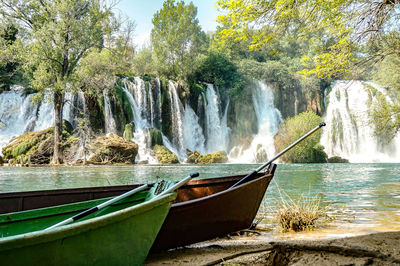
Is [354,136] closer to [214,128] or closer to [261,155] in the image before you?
[261,155]

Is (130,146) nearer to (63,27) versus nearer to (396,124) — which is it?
(63,27)

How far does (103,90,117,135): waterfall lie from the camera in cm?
2467

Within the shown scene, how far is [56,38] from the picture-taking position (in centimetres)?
2011

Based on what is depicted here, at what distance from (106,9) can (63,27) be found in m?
3.73

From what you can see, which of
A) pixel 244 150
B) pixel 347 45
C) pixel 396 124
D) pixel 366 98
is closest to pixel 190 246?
pixel 347 45

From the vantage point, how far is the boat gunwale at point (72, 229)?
2.06 meters

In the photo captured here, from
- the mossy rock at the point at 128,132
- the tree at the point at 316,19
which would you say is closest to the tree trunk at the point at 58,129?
the mossy rock at the point at 128,132

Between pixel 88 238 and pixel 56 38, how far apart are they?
2072cm

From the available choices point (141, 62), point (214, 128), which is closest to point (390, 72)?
point (214, 128)

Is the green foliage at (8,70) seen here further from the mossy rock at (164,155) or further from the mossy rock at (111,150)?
the mossy rock at (164,155)

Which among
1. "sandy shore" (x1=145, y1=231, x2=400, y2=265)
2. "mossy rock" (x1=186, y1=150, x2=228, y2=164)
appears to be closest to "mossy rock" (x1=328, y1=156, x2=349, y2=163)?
"mossy rock" (x1=186, y1=150, x2=228, y2=164)

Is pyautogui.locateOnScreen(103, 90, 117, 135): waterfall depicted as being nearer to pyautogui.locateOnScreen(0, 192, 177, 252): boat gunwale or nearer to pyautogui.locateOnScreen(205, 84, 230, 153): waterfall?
pyautogui.locateOnScreen(205, 84, 230, 153): waterfall

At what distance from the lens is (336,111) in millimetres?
33812

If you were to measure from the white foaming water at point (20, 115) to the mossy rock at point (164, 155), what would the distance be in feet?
26.9
